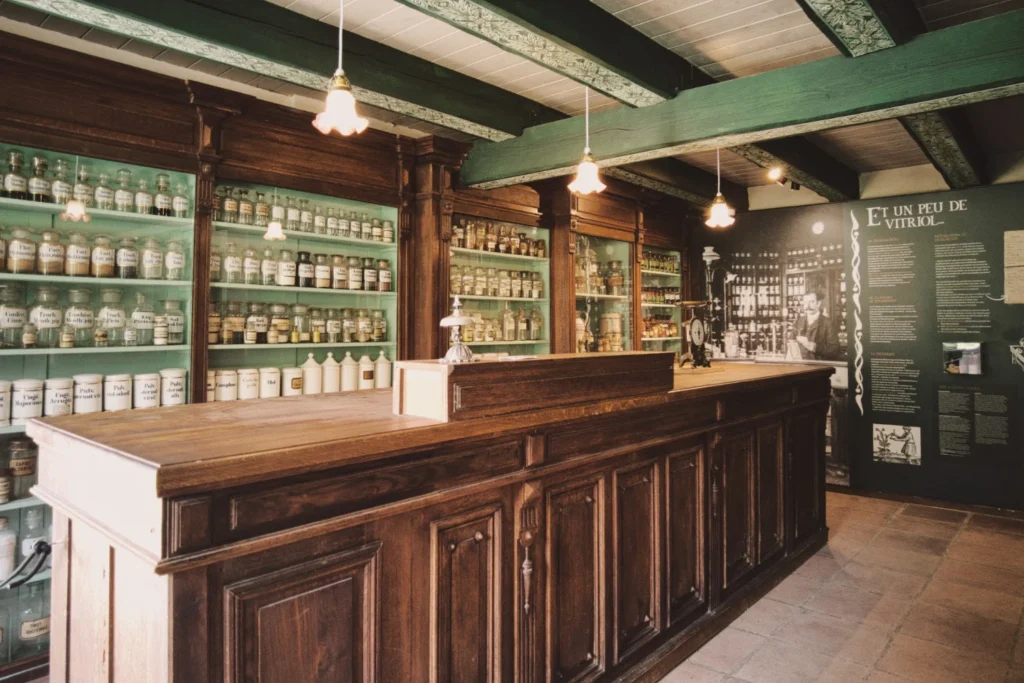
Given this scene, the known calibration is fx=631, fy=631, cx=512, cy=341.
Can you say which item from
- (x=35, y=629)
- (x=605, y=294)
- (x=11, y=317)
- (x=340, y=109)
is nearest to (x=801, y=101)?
(x=340, y=109)

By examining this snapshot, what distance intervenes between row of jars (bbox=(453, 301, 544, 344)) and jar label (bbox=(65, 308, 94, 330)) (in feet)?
7.46

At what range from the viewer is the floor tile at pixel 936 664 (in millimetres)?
2621

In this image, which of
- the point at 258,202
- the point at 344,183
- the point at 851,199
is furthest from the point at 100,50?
the point at 851,199

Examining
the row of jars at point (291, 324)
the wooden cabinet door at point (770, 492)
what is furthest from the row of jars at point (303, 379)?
the wooden cabinet door at point (770, 492)

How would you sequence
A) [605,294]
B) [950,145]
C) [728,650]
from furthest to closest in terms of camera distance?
[605,294] → [950,145] → [728,650]

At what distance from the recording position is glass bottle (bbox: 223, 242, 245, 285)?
140 inches

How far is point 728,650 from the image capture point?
9.28 feet

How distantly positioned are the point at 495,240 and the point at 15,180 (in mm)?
2877

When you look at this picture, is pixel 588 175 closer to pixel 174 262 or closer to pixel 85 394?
pixel 174 262

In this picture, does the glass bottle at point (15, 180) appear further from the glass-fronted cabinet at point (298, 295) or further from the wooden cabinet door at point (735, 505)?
the wooden cabinet door at point (735, 505)

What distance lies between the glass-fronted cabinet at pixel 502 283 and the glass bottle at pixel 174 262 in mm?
1701

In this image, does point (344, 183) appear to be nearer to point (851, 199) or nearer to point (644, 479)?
point (644, 479)

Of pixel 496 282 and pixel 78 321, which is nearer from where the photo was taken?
pixel 78 321

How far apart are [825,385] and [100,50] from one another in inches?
180
